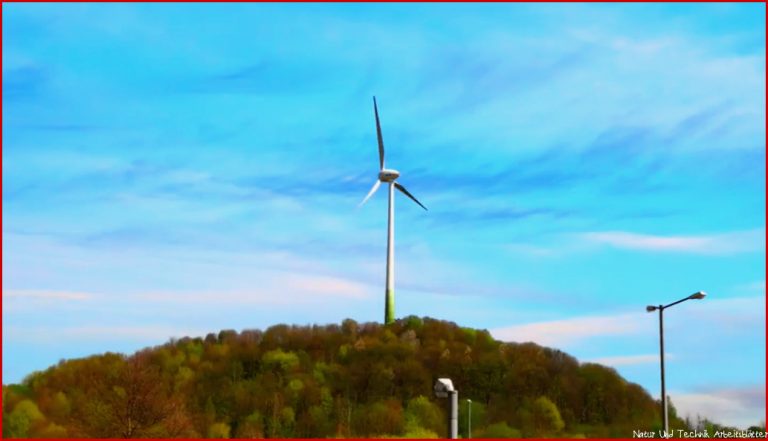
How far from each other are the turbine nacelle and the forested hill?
85.6 feet

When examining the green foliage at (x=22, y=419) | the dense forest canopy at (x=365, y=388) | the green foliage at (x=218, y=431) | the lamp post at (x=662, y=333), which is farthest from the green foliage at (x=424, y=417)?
the lamp post at (x=662, y=333)

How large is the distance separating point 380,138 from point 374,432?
33.5 meters

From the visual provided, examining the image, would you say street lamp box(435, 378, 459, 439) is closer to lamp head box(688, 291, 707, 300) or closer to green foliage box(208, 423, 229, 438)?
lamp head box(688, 291, 707, 300)

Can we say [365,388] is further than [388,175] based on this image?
Yes

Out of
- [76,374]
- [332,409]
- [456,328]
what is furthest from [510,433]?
[76,374]

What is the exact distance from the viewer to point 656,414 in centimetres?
11631

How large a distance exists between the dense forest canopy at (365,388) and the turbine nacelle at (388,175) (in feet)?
85.6

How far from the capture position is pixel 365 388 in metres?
118

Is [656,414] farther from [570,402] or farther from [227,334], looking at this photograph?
[227,334]

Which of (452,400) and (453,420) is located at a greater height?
(452,400)

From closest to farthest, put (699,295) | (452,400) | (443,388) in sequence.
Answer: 1. (452,400)
2. (443,388)
3. (699,295)

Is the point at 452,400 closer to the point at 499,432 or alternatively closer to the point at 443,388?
the point at 443,388

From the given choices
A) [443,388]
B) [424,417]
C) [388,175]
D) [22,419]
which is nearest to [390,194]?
[388,175]

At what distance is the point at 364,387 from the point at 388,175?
29590 millimetres
